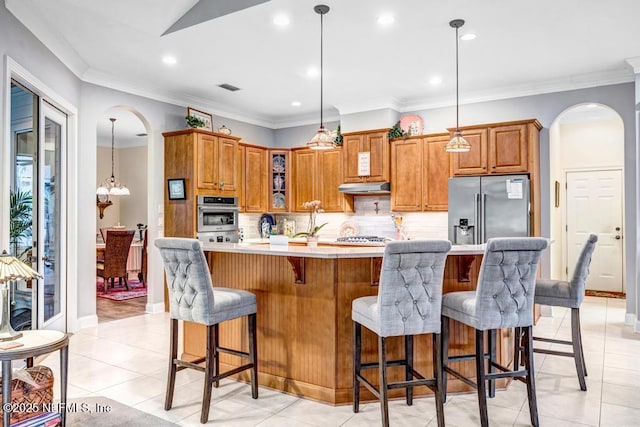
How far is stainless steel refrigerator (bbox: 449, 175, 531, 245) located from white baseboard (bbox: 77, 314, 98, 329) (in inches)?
168

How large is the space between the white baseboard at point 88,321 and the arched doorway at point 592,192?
658cm

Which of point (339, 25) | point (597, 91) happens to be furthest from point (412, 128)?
point (339, 25)

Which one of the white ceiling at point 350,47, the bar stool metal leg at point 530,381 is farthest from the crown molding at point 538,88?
the bar stool metal leg at point 530,381

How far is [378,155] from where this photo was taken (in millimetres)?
6207

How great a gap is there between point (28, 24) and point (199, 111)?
2.71 m

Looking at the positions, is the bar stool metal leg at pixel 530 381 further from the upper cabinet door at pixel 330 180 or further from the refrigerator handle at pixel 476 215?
the upper cabinet door at pixel 330 180

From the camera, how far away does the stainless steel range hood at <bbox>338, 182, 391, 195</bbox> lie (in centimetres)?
614

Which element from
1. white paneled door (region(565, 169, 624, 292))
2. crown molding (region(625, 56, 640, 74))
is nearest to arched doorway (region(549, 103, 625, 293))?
white paneled door (region(565, 169, 624, 292))

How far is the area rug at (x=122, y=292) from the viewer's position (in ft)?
22.2

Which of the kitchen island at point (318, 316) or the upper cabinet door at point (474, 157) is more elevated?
the upper cabinet door at point (474, 157)

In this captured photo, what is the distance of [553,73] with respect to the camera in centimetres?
512

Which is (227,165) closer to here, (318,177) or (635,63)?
(318,177)

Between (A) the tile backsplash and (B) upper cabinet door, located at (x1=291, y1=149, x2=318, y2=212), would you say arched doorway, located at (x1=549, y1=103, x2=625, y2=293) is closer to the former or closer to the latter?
(A) the tile backsplash

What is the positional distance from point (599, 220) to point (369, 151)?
4.07 m
